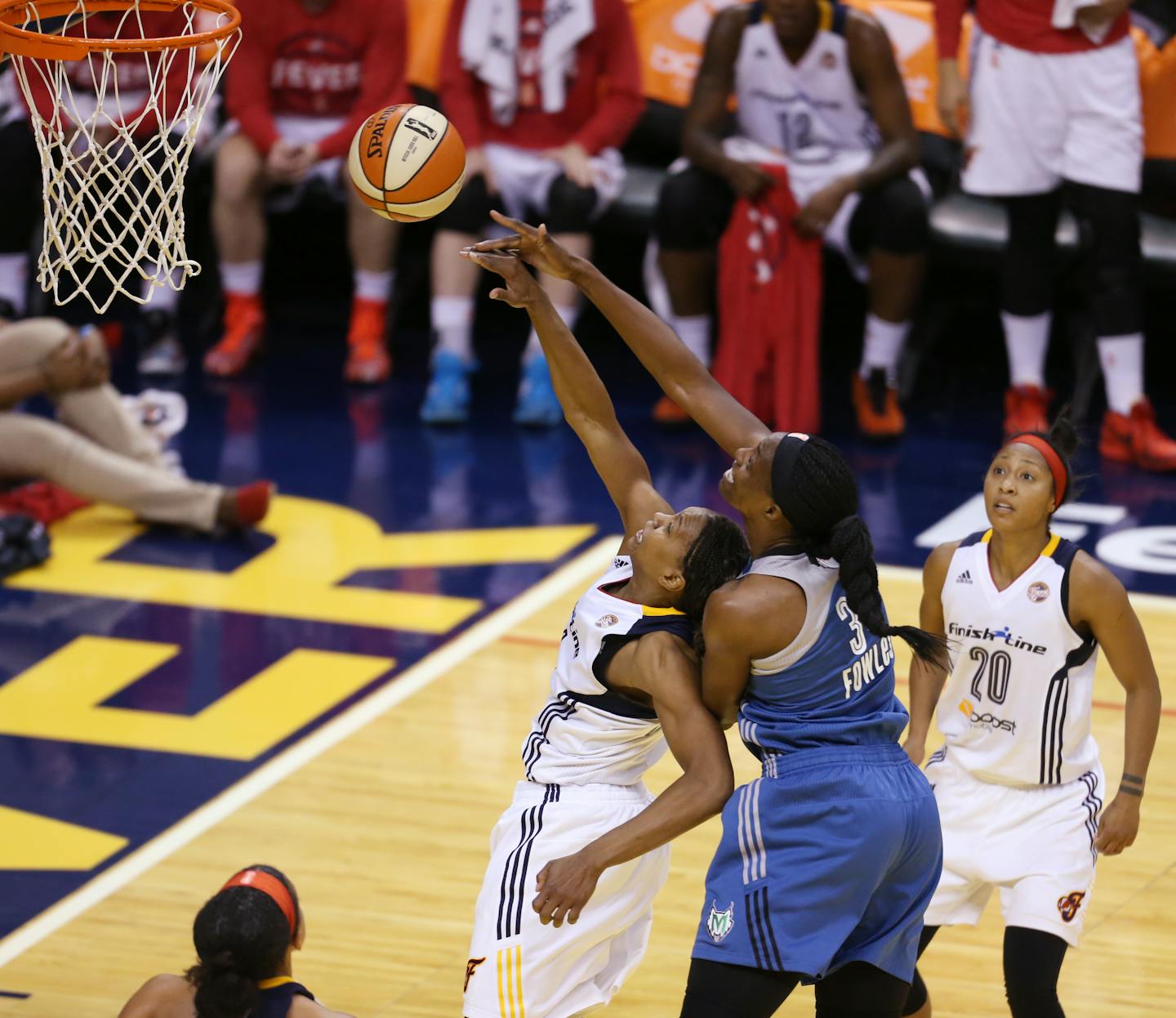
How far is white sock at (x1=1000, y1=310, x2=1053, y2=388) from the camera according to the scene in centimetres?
872

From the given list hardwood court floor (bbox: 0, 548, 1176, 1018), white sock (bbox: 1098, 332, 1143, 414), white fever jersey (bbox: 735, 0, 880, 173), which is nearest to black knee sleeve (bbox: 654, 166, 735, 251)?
white fever jersey (bbox: 735, 0, 880, 173)

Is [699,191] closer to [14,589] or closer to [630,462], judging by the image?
[14,589]

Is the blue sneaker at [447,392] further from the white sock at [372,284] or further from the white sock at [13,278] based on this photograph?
the white sock at [13,278]

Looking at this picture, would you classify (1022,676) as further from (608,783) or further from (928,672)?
(608,783)

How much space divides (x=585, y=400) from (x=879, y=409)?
478 cm

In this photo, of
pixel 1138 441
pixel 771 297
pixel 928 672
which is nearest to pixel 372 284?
pixel 771 297

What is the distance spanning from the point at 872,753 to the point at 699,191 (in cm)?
544

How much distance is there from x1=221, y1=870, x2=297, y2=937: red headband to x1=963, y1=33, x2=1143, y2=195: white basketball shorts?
5.54 meters

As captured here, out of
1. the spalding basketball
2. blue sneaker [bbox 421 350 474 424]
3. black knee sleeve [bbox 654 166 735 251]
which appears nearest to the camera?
the spalding basketball

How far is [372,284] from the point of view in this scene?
963 centimetres

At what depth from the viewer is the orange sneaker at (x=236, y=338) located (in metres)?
9.87

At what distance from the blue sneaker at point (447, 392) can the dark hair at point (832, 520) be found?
5.49m

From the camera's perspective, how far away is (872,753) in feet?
12.3

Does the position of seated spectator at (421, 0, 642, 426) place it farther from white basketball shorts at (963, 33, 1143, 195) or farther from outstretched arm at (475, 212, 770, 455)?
outstretched arm at (475, 212, 770, 455)
